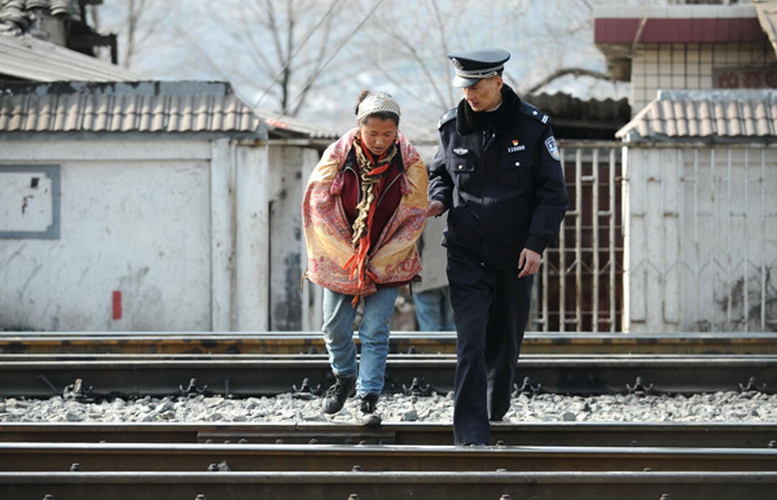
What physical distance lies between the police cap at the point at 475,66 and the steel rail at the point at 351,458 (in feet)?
5.91

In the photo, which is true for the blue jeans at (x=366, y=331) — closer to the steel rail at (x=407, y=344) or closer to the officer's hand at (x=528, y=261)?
the officer's hand at (x=528, y=261)

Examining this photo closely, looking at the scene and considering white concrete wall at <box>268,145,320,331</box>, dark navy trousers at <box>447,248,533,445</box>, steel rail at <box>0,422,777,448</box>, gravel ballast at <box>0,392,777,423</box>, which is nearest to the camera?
dark navy trousers at <box>447,248,533,445</box>

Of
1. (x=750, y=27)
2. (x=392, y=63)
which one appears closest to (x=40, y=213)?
(x=750, y=27)

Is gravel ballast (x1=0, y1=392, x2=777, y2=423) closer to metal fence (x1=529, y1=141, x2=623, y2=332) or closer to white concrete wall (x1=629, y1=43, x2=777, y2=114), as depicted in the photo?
metal fence (x1=529, y1=141, x2=623, y2=332)

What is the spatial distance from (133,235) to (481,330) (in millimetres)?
7216

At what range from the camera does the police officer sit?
596cm

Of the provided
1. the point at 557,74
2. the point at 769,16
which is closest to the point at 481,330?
the point at 769,16

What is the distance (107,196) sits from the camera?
12531mm

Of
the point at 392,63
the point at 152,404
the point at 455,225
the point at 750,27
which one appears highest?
the point at 392,63

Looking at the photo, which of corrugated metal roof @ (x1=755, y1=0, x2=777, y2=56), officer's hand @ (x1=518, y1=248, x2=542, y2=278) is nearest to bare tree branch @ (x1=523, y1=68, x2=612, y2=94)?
corrugated metal roof @ (x1=755, y1=0, x2=777, y2=56)

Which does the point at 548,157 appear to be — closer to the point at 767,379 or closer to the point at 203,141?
the point at 767,379

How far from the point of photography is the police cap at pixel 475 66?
589cm

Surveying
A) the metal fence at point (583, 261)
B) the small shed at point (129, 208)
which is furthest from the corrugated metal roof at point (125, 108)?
the metal fence at point (583, 261)

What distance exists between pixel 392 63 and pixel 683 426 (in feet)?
106
